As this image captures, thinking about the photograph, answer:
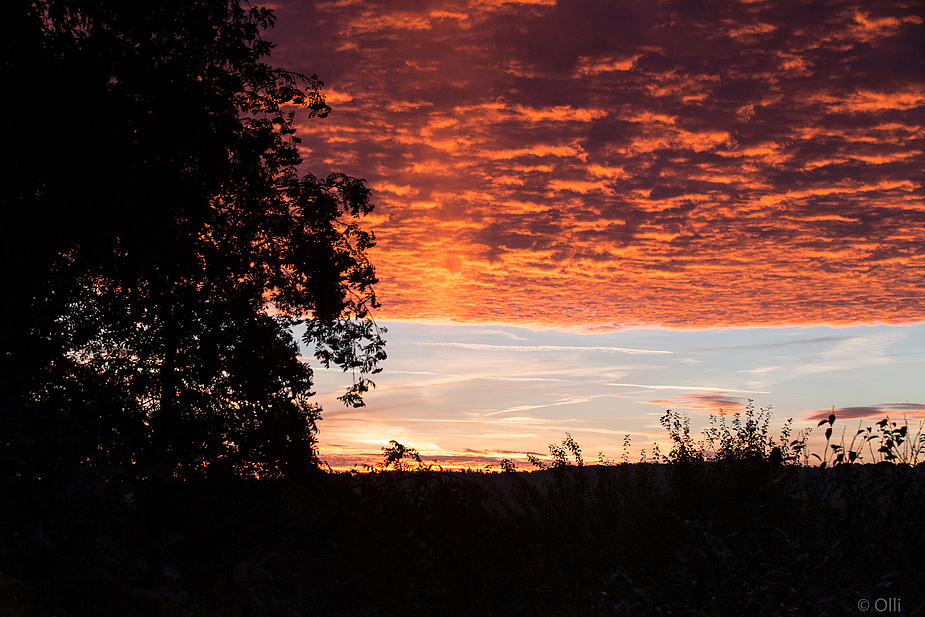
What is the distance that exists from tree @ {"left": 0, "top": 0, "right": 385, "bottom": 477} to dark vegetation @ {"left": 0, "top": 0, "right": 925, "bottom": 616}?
5 cm

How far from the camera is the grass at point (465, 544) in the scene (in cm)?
706

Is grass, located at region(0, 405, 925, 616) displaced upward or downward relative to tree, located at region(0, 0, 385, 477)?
downward

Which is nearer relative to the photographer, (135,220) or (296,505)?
(135,220)

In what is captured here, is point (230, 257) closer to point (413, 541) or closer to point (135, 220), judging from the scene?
point (135, 220)

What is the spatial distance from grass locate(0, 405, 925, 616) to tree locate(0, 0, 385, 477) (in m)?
0.85

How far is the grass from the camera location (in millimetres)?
7059

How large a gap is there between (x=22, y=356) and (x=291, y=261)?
6562mm

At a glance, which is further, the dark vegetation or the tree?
the tree

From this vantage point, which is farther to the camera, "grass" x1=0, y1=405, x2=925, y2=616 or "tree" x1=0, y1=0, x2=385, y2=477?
"tree" x1=0, y1=0, x2=385, y2=477

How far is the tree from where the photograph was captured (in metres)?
9.59

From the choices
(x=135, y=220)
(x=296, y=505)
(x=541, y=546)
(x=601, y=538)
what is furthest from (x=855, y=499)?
(x=135, y=220)

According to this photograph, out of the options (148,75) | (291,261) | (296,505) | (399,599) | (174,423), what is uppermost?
(148,75)

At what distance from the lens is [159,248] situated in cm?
1091

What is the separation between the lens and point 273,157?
15.7 metres
